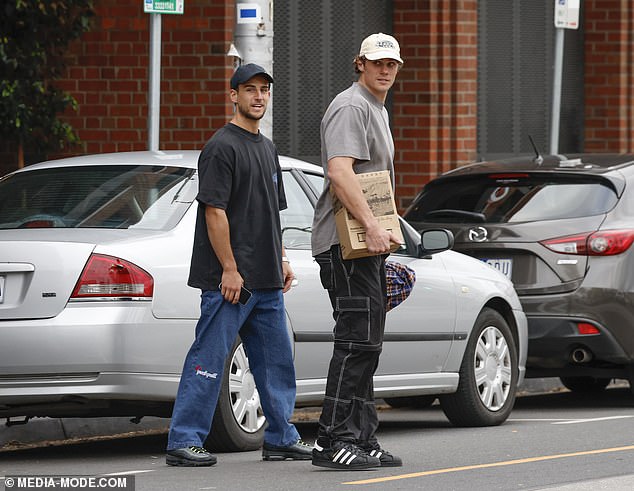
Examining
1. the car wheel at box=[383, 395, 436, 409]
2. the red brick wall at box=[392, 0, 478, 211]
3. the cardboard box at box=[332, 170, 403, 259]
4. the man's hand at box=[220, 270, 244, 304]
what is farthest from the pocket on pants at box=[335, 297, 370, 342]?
A: the red brick wall at box=[392, 0, 478, 211]

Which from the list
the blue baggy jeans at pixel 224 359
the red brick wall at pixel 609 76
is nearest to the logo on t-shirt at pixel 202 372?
the blue baggy jeans at pixel 224 359

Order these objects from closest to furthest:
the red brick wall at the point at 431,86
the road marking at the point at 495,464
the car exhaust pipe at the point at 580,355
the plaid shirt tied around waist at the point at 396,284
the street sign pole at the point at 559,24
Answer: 1. the road marking at the point at 495,464
2. the plaid shirt tied around waist at the point at 396,284
3. the car exhaust pipe at the point at 580,355
4. the street sign pole at the point at 559,24
5. the red brick wall at the point at 431,86

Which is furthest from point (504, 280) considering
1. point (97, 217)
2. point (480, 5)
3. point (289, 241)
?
point (480, 5)

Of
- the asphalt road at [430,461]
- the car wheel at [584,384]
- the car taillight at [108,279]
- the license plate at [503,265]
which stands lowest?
the car wheel at [584,384]

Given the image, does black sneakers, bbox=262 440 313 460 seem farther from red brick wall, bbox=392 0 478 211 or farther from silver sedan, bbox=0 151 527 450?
red brick wall, bbox=392 0 478 211

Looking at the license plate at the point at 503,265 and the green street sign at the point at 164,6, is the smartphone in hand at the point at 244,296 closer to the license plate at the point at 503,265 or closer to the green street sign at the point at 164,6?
the license plate at the point at 503,265

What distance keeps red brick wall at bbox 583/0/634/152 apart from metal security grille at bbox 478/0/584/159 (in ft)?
0.91

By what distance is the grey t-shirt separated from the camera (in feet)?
25.3

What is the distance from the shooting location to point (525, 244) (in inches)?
434

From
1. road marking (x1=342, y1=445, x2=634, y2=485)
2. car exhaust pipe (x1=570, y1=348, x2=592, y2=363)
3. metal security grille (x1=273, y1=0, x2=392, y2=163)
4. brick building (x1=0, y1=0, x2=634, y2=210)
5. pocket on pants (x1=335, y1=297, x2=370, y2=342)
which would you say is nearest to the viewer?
road marking (x1=342, y1=445, x2=634, y2=485)

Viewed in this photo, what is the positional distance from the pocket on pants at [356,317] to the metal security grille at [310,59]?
8.88 meters

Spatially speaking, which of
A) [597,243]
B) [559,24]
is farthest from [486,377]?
[559,24]

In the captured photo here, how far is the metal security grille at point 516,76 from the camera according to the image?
1817 cm

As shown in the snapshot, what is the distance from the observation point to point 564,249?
1095 centimetres
